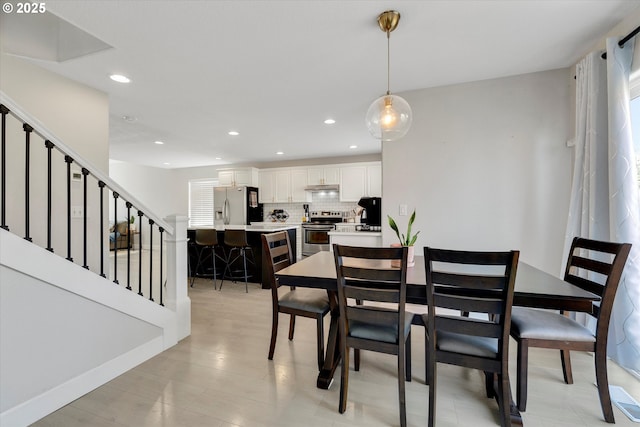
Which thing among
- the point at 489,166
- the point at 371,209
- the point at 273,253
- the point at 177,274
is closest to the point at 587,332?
the point at 489,166

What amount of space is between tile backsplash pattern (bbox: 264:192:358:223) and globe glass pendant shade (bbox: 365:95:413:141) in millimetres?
4251

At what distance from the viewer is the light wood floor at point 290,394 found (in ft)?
5.16

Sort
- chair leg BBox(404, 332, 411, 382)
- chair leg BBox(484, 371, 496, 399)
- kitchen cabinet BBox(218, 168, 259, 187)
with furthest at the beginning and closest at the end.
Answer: kitchen cabinet BBox(218, 168, 259, 187) → chair leg BBox(404, 332, 411, 382) → chair leg BBox(484, 371, 496, 399)

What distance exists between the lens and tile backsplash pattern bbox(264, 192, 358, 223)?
6.50 m

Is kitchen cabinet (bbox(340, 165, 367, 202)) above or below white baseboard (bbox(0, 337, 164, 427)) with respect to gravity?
above

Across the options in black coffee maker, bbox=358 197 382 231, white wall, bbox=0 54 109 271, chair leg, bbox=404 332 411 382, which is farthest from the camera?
black coffee maker, bbox=358 197 382 231

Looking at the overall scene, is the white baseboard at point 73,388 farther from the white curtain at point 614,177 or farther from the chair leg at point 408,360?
the white curtain at point 614,177

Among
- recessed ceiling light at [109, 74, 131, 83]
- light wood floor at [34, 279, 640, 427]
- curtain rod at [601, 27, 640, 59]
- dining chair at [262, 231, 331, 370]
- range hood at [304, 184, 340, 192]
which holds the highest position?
recessed ceiling light at [109, 74, 131, 83]

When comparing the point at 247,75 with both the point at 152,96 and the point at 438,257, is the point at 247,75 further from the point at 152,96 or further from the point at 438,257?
the point at 438,257

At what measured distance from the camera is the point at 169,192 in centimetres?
796

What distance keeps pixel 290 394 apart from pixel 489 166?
2.74 metres

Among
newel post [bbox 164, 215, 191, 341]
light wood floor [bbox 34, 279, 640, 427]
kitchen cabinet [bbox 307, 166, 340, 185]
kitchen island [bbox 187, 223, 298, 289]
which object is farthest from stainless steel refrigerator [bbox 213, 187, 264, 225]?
light wood floor [bbox 34, 279, 640, 427]

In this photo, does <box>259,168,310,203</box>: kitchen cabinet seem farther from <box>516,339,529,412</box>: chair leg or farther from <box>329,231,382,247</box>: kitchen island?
<box>516,339,529,412</box>: chair leg

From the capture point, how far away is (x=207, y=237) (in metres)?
4.26
